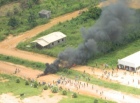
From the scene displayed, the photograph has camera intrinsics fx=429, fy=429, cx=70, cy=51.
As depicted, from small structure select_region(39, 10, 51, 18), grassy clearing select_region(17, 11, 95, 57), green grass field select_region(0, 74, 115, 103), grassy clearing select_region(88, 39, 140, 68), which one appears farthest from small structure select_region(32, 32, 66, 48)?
small structure select_region(39, 10, 51, 18)

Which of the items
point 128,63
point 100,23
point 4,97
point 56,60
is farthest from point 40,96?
point 100,23

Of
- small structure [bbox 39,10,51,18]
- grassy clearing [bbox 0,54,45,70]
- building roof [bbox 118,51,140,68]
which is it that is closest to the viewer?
building roof [bbox 118,51,140,68]

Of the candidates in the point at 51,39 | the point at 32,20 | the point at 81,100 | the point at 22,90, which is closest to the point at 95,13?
the point at 32,20

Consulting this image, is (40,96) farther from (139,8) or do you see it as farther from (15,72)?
(139,8)

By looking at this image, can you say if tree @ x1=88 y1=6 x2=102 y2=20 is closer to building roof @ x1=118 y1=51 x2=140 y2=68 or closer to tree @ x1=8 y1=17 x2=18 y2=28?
tree @ x1=8 y1=17 x2=18 y2=28

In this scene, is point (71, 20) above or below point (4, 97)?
above

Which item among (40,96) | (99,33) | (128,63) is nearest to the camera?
(40,96)
